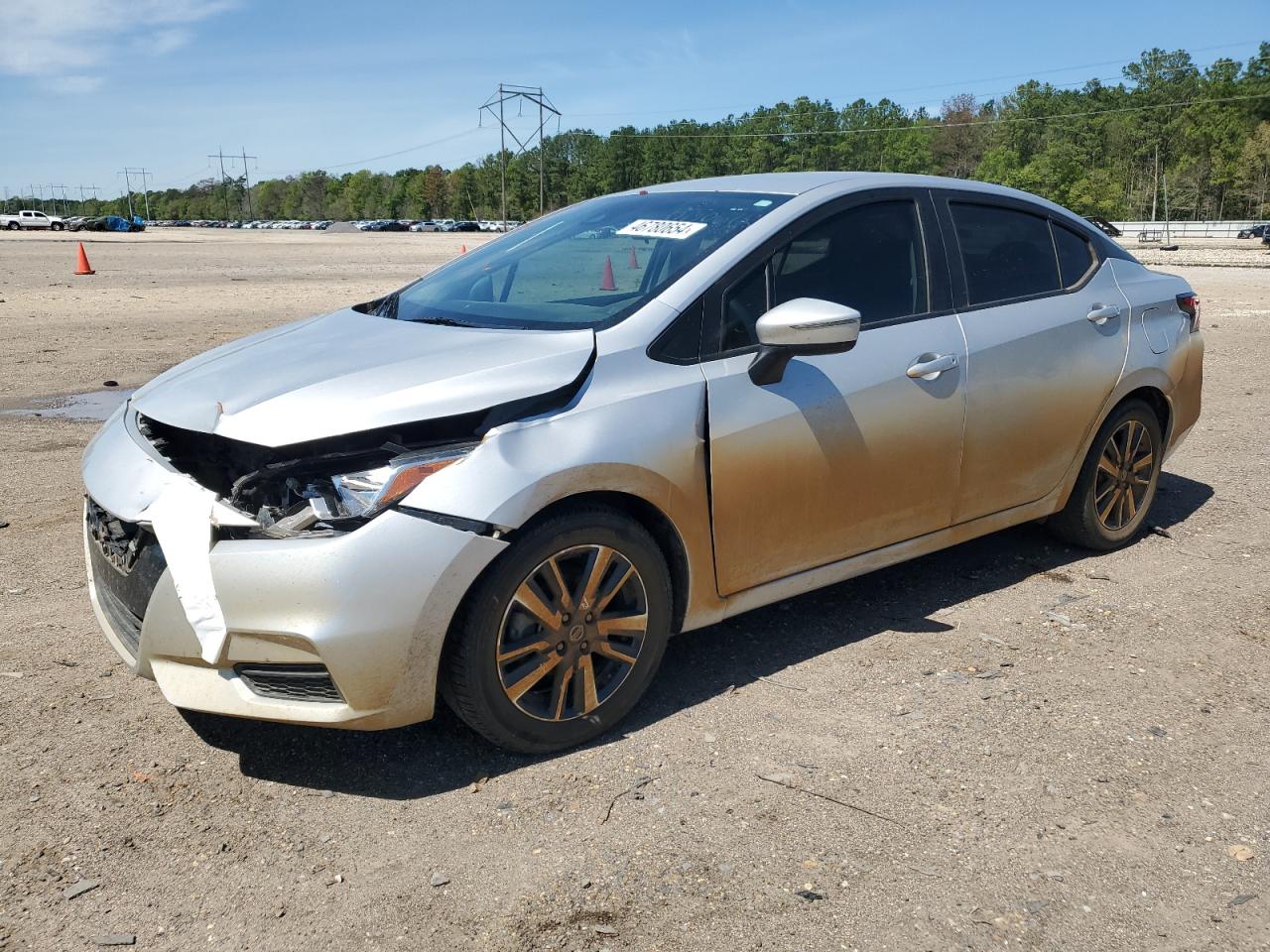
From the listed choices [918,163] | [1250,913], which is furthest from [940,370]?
[918,163]

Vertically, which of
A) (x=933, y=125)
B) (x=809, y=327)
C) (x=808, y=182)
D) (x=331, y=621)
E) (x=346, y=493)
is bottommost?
(x=331, y=621)

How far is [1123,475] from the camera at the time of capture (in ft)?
17.2

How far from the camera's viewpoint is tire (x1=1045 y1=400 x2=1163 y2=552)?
5066 mm

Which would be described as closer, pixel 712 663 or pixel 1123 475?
pixel 712 663

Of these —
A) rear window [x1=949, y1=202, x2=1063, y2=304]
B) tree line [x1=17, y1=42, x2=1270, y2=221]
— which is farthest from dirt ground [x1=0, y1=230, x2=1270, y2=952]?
tree line [x1=17, y1=42, x2=1270, y2=221]

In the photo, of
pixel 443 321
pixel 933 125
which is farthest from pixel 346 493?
pixel 933 125

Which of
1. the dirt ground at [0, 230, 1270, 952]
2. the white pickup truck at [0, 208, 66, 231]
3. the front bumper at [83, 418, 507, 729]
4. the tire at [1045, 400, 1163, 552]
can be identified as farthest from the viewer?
the white pickup truck at [0, 208, 66, 231]

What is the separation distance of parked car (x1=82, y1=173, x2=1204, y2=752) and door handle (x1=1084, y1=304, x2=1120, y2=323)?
0.02 metres

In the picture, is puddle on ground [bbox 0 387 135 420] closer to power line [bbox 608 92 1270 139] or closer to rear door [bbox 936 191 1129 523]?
rear door [bbox 936 191 1129 523]

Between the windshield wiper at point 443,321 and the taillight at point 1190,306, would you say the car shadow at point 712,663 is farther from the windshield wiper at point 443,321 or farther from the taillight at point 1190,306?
the windshield wiper at point 443,321

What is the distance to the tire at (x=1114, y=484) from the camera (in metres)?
5.07

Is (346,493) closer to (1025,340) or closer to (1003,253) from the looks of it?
(1025,340)

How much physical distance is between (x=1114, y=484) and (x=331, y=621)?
152 inches

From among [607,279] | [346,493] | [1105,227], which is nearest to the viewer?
[346,493]
